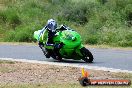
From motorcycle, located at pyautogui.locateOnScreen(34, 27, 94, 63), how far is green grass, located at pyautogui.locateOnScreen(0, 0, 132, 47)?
10.7 m

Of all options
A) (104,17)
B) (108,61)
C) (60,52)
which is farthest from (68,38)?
(104,17)

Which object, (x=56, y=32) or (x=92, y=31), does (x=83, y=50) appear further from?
(x=92, y=31)

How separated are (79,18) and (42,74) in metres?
28.2

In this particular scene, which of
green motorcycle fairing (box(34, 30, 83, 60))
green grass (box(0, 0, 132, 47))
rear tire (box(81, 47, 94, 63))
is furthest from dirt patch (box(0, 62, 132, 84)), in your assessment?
green grass (box(0, 0, 132, 47))

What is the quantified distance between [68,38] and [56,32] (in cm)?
69

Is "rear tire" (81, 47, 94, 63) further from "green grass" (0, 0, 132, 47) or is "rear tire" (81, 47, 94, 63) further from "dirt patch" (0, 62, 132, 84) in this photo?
"green grass" (0, 0, 132, 47)

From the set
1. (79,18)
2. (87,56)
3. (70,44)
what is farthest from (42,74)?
(79,18)

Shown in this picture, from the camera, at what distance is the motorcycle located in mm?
16547

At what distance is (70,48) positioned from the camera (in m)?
16.6

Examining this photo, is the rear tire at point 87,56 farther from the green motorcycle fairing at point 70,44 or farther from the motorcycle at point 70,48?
the green motorcycle fairing at point 70,44

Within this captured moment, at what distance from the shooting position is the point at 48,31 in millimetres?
17109

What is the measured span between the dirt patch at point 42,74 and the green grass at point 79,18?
13155mm

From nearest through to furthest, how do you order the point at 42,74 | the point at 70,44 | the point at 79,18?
1. the point at 42,74
2. the point at 70,44
3. the point at 79,18

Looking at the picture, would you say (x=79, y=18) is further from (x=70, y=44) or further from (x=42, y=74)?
(x=42, y=74)
